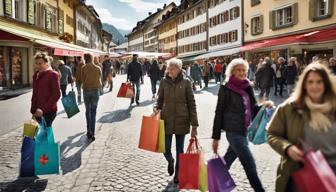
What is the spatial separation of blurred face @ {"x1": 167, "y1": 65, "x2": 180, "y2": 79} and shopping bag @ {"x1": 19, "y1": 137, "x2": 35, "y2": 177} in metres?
2.05

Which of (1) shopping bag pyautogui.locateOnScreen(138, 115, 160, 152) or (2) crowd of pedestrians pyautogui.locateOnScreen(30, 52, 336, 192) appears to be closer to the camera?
(2) crowd of pedestrians pyautogui.locateOnScreen(30, 52, 336, 192)

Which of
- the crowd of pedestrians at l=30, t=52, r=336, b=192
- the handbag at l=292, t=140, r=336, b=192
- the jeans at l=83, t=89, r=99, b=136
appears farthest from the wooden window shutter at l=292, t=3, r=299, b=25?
the handbag at l=292, t=140, r=336, b=192

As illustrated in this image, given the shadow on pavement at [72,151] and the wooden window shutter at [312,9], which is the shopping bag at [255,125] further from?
the wooden window shutter at [312,9]

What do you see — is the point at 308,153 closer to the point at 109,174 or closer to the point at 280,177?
the point at 280,177

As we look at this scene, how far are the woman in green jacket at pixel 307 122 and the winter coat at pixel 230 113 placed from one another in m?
1.50

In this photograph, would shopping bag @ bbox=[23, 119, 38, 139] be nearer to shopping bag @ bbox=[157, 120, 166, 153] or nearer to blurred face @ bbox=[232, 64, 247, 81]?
shopping bag @ bbox=[157, 120, 166, 153]

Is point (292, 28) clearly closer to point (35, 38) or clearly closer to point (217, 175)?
point (35, 38)

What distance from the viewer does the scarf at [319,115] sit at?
3100mm

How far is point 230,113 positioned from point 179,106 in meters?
1.09

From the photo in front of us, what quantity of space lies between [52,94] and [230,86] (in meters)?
2.95

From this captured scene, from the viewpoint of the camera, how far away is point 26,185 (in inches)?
225

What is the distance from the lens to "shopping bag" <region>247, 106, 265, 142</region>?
16.4 feet

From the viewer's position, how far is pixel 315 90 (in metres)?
3.20

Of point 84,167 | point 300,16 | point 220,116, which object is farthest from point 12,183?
point 300,16
